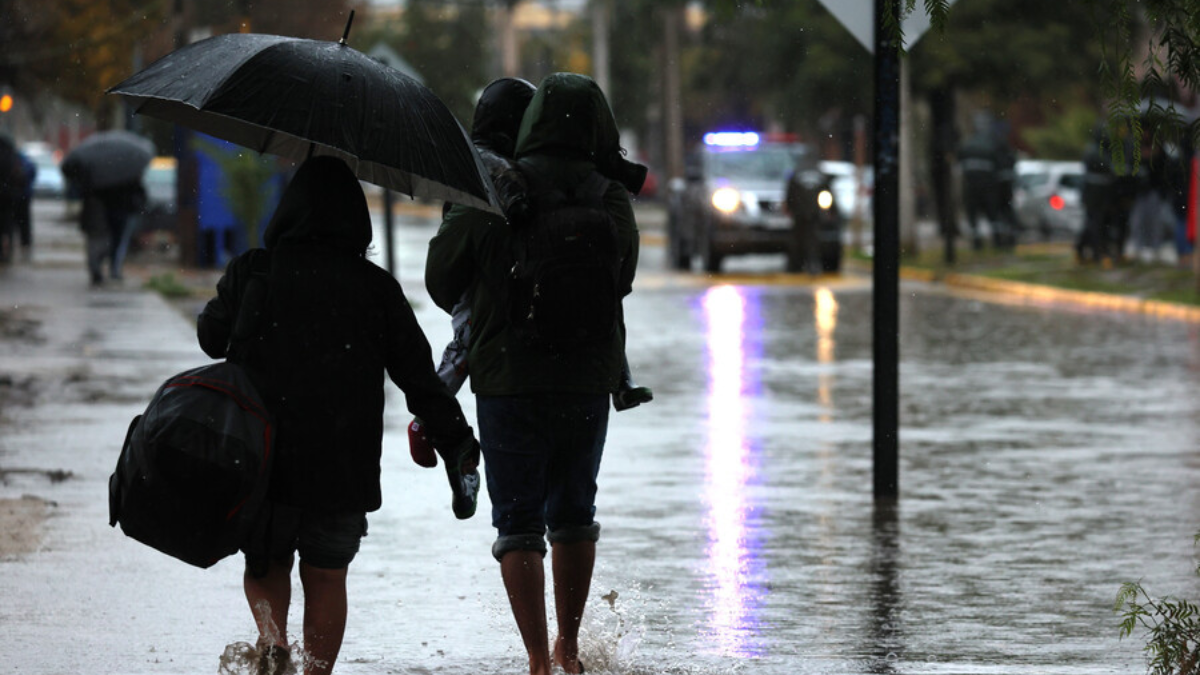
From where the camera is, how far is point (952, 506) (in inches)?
417

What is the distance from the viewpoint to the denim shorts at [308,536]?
225 inches

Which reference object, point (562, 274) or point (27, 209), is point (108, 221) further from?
point (562, 274)

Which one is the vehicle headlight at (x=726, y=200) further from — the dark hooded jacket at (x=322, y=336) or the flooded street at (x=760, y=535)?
the dark hooded jacket at (x=322, y=336)

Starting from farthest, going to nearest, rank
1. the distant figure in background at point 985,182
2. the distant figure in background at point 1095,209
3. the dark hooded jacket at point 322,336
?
the distant figure in background at point 985,182 → the distant figure in background at point 1095,209 → the dark hooded jacket at point 322,336

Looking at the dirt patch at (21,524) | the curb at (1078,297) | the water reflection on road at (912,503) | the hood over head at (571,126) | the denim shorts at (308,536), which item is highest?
the hood over head at (571,126)

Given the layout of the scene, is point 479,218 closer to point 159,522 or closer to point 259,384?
point 259,384

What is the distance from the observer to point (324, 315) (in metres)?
5.68

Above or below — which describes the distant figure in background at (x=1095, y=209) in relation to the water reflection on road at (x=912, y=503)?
above

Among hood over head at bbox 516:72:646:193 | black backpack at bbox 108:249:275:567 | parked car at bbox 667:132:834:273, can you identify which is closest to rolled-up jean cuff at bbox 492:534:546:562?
black backpack at bbox 108:249:275:567

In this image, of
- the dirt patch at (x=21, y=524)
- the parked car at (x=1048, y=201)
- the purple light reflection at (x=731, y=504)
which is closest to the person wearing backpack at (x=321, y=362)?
the purple light reflection at (x=731, y=504)

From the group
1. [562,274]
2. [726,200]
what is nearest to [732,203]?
[726,200]

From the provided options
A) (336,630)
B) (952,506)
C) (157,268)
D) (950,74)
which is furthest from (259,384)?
(950,74)

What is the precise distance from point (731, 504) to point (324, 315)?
516cm

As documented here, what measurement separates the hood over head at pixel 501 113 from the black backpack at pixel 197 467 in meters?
1.37
